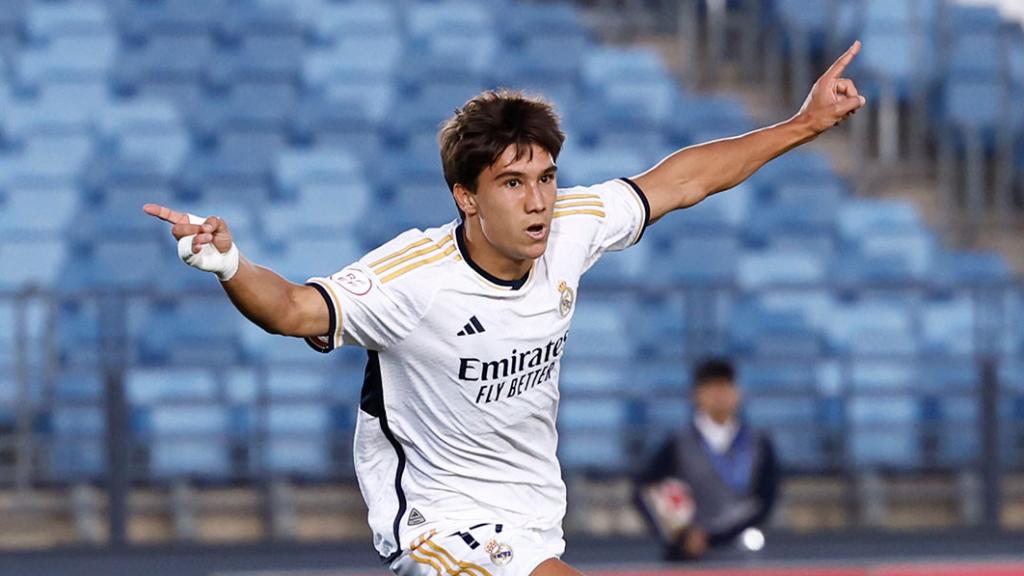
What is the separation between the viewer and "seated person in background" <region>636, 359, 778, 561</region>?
809cm

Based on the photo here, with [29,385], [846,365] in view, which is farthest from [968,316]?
[29,385]

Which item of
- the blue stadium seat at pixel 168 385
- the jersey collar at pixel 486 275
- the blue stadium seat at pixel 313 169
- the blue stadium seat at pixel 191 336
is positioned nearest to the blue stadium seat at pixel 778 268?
the blue stadium seat at pixel 313 169

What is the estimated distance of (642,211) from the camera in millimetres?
5402

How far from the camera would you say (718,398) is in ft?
Result: 26.6

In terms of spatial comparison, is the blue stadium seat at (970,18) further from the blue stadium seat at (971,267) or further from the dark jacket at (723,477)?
the dark jacket at (723,477)

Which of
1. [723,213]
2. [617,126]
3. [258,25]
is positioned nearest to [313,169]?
[258,25]

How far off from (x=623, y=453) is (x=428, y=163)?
106 inches

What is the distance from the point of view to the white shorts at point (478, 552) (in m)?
4.80

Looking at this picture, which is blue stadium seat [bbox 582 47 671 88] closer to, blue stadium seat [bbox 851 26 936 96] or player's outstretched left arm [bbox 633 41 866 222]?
blue stadium seat [bbox 851 26 936 96]

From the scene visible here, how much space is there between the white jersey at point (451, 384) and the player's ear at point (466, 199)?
127 mm

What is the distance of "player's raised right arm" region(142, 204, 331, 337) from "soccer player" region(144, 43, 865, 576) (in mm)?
11

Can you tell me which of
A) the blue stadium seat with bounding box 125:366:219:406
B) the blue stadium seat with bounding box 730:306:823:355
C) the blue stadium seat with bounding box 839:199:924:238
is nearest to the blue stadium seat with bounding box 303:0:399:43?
the blue stadium seat with bounding box 125:366:219:406

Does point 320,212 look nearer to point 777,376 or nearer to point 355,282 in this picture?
point 777,376

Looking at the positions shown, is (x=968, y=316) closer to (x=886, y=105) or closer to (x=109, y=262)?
(x=886, y=105)
